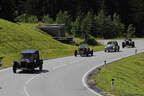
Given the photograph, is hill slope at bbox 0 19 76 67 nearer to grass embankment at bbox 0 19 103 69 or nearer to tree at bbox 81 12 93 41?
grass embankment at bbox 0 19 103 69

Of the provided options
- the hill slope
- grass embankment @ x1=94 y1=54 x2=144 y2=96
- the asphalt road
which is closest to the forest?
the hill slope

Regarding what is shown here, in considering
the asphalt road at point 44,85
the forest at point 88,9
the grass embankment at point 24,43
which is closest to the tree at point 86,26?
the forest at point 88,9

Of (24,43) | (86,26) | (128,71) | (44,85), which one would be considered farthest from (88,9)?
→ (44,85)

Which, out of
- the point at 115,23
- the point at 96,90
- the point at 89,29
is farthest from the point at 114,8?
the point at 96,90

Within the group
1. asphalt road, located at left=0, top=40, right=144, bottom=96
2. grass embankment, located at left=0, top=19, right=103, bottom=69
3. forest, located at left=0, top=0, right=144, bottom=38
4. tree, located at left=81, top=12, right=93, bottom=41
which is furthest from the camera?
forest, located at left=0, top=0, right=144, bottom=38

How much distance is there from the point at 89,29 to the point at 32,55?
75124 millimetres

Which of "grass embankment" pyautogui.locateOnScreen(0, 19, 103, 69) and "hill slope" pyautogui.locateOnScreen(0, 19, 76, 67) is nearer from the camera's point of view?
"grass embankment" pyautogui.locateOnScreen(0, 19, 103, 69)

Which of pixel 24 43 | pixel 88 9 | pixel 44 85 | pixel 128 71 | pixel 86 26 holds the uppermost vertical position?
pixel 88 9

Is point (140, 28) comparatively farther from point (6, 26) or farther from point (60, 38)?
point (6, 26)

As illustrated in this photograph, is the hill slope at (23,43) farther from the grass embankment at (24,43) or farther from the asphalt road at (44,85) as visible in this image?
the asphalt road at (44,85)

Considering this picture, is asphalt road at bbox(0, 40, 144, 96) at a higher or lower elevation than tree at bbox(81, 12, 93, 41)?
lower

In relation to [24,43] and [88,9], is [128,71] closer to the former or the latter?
[24,43]

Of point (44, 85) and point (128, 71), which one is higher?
point (44, 85)

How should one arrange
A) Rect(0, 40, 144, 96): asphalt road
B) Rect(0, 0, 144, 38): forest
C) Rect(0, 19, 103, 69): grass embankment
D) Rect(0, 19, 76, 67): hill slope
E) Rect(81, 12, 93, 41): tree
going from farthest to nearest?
1. Rect(0, 0, 144, 38): forest
2. Rect(81, 12, 93, 41): tree
3. Rect(0, 19, 76, 67): hill slope
4. Rect(0, 19, 103, 69): grass embankment
5. Rect(0, 40, 144, 96): asphalt road
